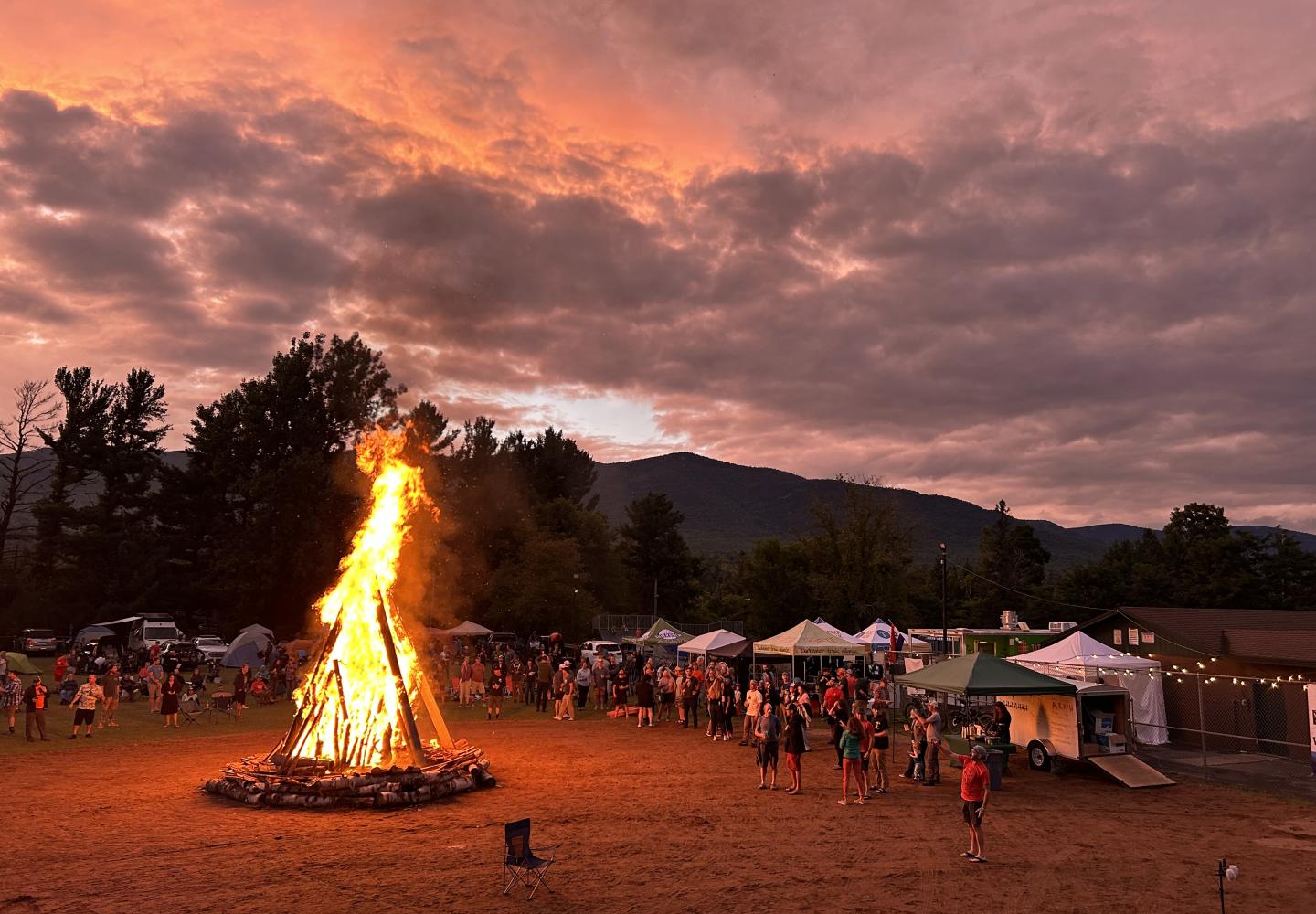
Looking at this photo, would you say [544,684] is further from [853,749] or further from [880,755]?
[853,749]

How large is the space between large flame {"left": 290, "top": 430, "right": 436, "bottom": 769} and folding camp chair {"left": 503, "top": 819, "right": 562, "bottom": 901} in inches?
265

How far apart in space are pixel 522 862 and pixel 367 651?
8.95 m

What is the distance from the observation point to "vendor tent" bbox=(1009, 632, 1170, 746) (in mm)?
23578

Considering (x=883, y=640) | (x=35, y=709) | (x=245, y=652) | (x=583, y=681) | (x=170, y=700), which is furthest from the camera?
(x=245, y=652)

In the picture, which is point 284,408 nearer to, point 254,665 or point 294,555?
point 294,555

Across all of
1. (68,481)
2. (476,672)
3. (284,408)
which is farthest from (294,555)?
(476,672)

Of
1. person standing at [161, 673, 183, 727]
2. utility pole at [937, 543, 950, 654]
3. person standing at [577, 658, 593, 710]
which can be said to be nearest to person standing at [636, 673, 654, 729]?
person standing at [577, 658, 593, 710]

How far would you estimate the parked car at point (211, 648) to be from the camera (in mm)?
44750

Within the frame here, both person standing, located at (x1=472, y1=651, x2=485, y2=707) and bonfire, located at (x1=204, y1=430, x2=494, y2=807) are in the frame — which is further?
person standing, located at (x1=472, y1=651, x2=485, y2=707)

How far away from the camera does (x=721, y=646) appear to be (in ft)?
105

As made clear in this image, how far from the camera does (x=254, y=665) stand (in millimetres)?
43250

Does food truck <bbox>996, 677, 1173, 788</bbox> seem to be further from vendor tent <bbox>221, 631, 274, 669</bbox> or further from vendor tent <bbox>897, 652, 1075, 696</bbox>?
vendor tent <bbox>221, 631, 274, 669</bbox>

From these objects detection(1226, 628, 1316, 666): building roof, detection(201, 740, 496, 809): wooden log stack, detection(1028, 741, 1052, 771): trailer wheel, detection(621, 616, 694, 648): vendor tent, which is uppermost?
detection(1226, 628, 1316, 666): building roof

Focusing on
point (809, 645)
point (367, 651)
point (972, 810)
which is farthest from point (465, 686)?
point (972, 810)
